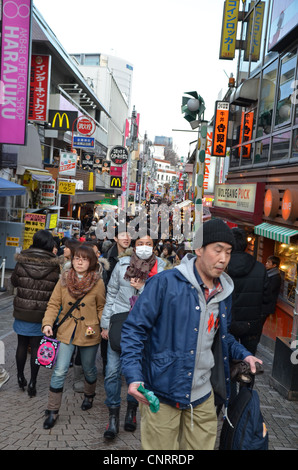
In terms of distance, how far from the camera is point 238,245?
5.51m

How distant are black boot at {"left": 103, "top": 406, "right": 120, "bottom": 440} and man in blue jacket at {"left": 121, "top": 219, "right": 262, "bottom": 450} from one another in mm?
1460

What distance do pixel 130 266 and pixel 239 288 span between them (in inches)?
58.7

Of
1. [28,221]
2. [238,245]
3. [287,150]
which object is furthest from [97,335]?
[28,221]

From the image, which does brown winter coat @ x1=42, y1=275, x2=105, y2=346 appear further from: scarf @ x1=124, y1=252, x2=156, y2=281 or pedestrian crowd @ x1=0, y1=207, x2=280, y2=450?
scarf @ x1=124, y1=252, x2=156, y2=281

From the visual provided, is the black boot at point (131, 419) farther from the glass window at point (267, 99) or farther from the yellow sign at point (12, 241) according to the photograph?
the yellow sign at point (12, 241)

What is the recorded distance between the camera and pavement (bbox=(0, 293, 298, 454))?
13.7 ft

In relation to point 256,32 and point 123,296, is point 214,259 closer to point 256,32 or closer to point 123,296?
point 123,296

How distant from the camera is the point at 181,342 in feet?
9.19

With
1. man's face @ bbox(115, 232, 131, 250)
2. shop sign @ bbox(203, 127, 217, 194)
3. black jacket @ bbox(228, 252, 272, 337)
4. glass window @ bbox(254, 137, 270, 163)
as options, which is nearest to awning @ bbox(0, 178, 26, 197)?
man's face @ bbox(115, 232, 131, 250)

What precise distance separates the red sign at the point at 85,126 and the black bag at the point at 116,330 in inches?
775

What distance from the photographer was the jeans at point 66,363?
4590 mm

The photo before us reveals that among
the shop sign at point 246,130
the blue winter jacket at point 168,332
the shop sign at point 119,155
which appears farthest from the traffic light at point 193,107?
the shop sign at point 119,155
